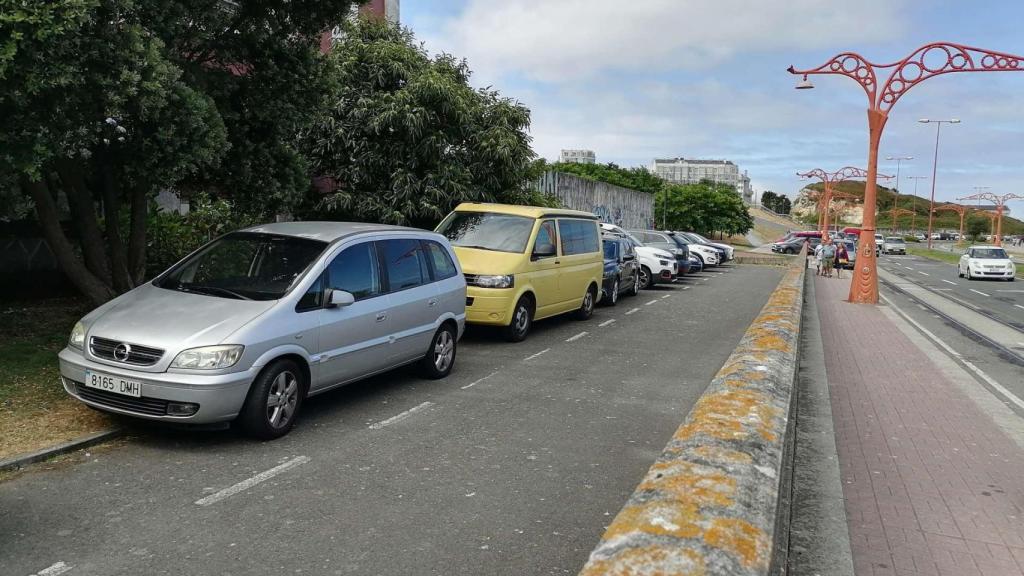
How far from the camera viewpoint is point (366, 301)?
7066 millimetres

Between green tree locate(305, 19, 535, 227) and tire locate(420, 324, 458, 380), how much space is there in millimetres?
6575

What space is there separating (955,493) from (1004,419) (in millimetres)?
3074

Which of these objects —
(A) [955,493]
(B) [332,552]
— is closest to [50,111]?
(B) [332,552]

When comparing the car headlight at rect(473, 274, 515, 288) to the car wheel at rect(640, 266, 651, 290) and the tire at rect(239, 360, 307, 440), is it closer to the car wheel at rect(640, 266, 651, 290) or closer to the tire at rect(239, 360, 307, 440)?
the tire at rect(239, 360, 307, 440)

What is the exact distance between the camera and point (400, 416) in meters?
6.85

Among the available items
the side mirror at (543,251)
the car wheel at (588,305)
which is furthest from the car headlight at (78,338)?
the car wheel at (588,305)

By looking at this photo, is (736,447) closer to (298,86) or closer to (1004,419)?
(1004,419)

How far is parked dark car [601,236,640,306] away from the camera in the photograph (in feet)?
54.0

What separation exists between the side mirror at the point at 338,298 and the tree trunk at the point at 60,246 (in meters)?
4.19

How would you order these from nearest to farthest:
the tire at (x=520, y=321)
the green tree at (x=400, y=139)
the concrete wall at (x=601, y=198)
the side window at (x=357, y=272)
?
1. the side window at (x=357, y=272)
2. the tire at (x=520, y=321)
3. the green tree at (x=400, y=139)
4. the concrete wall at (x=601, y=198)

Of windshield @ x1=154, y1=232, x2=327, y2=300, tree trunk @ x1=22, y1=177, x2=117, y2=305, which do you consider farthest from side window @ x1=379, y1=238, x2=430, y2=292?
tree trunk @ x1=22, y1=177, x2=117, y2=305

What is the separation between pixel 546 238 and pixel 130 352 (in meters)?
7.36

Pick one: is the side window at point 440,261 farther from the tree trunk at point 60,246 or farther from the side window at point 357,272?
the tree trunk at point 60,246

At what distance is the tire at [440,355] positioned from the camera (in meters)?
8.31
